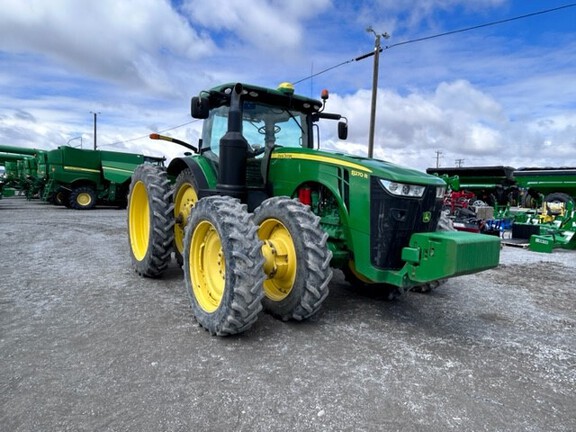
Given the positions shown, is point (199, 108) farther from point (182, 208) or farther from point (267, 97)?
point (182, 208)

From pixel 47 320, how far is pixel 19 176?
23.2 metres

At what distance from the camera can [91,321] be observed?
3.60 m

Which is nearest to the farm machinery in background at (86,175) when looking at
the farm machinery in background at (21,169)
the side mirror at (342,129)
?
the farm machinery in background at (21,169)

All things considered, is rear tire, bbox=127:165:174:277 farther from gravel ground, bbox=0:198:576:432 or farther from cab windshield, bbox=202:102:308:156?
cab windshield, bbox=202:102:308:156

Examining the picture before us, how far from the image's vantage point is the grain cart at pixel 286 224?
10.3 feet

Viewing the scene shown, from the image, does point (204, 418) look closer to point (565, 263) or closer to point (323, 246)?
point (323, 246)

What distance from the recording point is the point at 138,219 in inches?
229

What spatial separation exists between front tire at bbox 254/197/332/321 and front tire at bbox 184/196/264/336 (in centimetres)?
33

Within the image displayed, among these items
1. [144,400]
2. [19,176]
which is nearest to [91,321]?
[144,400]

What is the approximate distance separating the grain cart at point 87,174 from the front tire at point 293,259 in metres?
14.1

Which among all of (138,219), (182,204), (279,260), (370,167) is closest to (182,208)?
(182,204)

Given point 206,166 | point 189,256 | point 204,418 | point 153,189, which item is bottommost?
point 204,418

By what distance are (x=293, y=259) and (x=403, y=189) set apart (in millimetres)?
1112

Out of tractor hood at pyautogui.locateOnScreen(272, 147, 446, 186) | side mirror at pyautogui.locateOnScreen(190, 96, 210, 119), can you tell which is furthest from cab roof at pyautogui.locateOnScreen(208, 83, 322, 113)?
tractor hood at pyautogui.locateOnScreen(272, 147, 446, 186)
